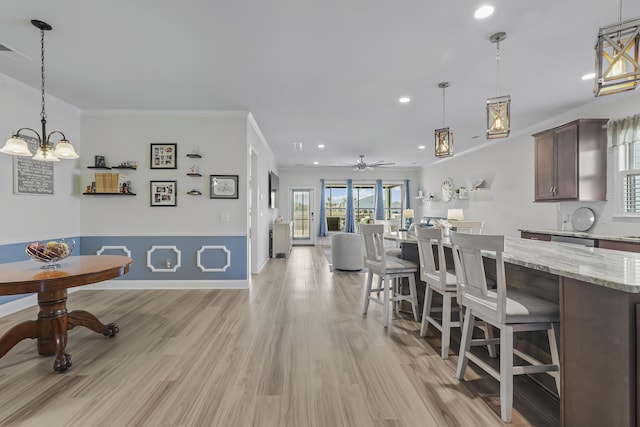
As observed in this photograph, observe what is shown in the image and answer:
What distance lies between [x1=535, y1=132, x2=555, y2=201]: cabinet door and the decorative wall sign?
6983 mm

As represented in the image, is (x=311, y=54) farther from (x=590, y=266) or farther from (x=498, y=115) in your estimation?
(x=590, y=266)

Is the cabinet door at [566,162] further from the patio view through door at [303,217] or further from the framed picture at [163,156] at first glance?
the patio view through door at [303,217]

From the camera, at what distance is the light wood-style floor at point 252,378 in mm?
1720

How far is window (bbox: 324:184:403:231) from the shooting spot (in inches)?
415

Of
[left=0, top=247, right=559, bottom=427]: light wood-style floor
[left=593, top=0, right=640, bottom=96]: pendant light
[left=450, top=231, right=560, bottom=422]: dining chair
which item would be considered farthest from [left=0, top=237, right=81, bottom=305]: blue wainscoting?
[left=593, top=0, right=640, bottom=96]: pendant light

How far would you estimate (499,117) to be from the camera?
264 centimetres

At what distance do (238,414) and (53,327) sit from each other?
5.59 feet

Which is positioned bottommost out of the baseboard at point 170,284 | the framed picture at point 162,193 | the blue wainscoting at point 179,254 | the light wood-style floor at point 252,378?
the light wood-style floor at point 252,378

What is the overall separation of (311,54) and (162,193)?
10.0 feet

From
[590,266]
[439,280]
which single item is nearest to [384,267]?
[439,280]

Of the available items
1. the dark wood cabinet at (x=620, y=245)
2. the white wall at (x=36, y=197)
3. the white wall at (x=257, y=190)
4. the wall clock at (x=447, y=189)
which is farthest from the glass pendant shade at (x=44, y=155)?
the wall clock at (x=447, y=189)

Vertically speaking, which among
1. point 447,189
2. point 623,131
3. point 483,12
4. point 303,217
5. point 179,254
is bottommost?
point 179,254

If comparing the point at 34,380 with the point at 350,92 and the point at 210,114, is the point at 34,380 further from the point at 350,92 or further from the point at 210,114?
the point at 350,92

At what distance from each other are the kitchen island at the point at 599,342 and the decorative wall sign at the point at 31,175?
199 inches
